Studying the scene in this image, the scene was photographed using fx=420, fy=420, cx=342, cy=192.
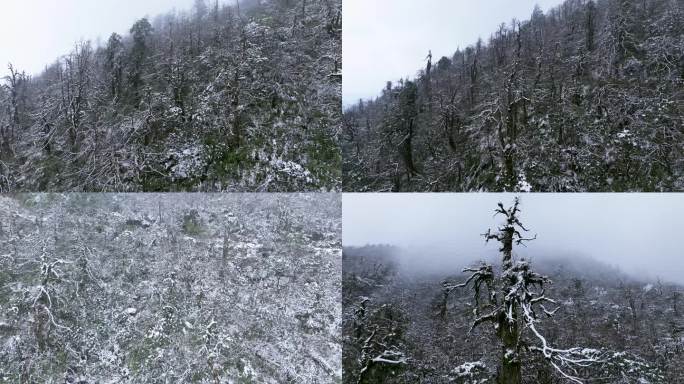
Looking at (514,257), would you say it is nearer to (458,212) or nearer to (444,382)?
(458,212)

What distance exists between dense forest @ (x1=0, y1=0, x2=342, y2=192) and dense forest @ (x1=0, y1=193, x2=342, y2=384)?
0.17 metres

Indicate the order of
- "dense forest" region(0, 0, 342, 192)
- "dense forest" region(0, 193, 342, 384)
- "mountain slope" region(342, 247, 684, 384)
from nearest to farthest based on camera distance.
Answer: "mountain slope" region(342, 247, 684, 384)
"dense forest" region(0, 193, 342, 384)
"dense forest" region(0, 0, 342, 192)

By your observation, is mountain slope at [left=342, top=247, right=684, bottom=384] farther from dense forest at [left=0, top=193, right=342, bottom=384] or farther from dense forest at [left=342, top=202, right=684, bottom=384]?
dense forest at [left=0, top=193, right=342, bottom=384]

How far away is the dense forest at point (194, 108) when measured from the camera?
115 inches

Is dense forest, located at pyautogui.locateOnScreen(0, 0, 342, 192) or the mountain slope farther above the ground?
dense forest, located at pyautogui.locateOnScreen(0, 0, 342, 192)

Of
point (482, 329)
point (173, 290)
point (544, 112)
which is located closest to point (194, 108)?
point (173, 290)

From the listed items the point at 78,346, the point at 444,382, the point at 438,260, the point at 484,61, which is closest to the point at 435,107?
the point at 484,61

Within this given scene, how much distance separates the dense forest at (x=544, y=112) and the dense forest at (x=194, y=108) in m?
0.39

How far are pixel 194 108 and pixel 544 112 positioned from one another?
7.84 feet

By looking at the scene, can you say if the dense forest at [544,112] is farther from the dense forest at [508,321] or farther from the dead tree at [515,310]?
the dense forest at [508,321]

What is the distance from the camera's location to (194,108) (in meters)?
3.01

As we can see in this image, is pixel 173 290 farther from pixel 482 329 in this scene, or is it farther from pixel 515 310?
pixel 515 310

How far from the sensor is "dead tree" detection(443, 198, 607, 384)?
8.64 feet

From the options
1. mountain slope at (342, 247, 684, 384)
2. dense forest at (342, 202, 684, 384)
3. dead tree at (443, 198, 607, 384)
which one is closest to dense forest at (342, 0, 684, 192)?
dead tree at (443, 198, 607, 384)
